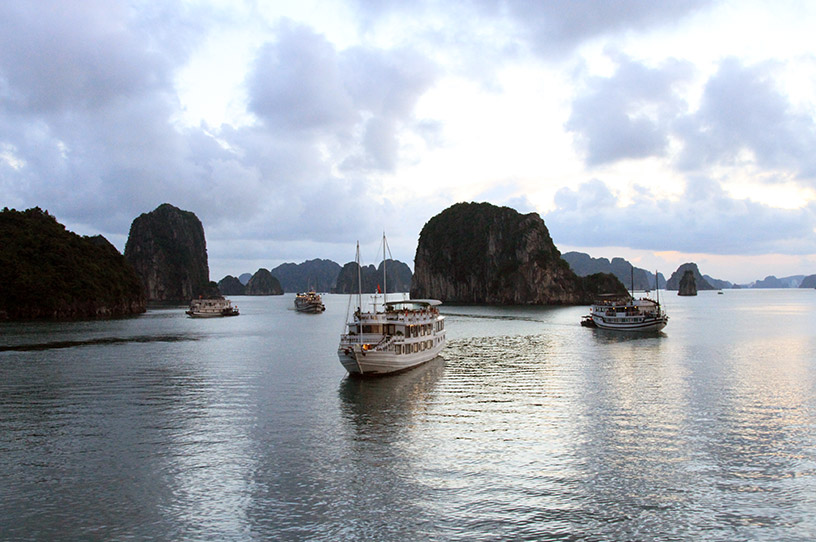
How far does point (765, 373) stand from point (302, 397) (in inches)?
1591

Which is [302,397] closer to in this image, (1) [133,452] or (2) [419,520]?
(1) [133,452]

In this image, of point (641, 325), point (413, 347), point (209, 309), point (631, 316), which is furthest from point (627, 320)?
point (209, 309)

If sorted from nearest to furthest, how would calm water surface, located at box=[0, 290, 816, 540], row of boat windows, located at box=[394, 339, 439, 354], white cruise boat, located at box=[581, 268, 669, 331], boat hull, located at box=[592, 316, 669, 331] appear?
1. calm water surface, located at box=[0, 290, 816, 540]
2. row of boat windows, located at box=[394, 339, 439, 354]
3. boat hull, located at box=[592, 316, 669, 331]
4. white cruise boat, located at box=[581, 268, 669, 331]

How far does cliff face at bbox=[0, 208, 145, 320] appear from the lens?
5576 inches

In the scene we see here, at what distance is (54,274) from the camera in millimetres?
151500

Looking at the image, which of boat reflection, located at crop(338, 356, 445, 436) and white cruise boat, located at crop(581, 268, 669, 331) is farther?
white cruise boat, located at crop(581, 268, 669, 331)

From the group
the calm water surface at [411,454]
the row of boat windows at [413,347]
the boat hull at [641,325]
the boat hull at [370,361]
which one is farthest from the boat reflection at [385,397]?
the boat hull at [641,325]

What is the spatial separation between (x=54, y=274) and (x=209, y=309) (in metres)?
41.1

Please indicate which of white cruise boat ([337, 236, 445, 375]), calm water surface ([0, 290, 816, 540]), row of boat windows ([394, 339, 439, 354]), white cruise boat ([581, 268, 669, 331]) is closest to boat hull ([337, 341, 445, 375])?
white cruise boat ([337, 236, 445, 375])

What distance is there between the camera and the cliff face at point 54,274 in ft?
465

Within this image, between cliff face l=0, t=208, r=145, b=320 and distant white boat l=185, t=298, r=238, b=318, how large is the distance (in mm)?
22313

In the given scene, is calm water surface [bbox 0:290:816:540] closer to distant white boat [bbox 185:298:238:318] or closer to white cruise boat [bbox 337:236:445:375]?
white cruise boat [bbox 337:236:445:375]

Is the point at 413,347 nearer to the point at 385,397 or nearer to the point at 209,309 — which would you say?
the point at 385,397

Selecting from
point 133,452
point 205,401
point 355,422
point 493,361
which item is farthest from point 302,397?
point 493,361
